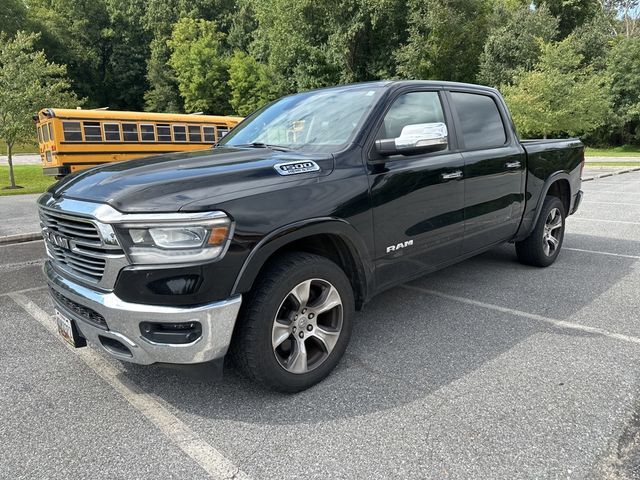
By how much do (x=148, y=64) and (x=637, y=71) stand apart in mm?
45993

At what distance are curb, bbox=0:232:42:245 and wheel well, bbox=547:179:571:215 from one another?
7.79 meters

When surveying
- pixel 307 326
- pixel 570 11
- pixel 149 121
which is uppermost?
pixel 570 11

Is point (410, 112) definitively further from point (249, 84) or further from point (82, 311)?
point (249, 84)

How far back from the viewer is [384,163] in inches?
128

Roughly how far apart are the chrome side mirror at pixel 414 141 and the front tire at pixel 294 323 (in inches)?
33.8

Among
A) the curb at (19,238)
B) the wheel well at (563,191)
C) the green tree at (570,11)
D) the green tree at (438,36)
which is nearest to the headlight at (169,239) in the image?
the wheel well at (563,191)

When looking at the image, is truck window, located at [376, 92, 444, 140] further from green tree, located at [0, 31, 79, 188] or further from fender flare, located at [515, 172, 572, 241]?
green tree, located at [0, 31, 79, 188]

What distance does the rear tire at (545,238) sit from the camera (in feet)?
17.1

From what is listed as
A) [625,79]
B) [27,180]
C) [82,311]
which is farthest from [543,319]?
[625,79]

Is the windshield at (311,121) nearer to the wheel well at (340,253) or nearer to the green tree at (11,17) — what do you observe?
the wheel well at (340,253)

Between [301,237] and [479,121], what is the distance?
2.51 metres

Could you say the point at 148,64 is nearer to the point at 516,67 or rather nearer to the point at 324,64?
the point at 324,64

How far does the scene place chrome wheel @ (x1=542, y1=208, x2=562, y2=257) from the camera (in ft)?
17.6

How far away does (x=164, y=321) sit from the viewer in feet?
7.83
